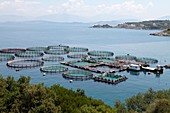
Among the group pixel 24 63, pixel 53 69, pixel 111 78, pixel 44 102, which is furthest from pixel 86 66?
pixel 44 102

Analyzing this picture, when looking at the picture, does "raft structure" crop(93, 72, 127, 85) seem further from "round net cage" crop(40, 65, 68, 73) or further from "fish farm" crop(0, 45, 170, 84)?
"round net cage" crop(40, 65, 68, 73)

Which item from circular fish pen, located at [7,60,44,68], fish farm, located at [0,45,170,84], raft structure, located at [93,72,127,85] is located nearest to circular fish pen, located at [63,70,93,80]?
fish farm, located at [0,45,170,84]

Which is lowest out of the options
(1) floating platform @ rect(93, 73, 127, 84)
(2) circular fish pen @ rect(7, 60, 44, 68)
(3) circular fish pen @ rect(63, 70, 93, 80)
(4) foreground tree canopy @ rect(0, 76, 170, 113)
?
(1) floating platform @ rect(93, 73, 127, 84)

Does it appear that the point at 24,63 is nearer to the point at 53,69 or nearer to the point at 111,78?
the point at 53,69

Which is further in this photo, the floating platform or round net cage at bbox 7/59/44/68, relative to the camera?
round net cage at bbox 7/59/44/68

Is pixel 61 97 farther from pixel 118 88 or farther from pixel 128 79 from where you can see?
pixel 128 79
